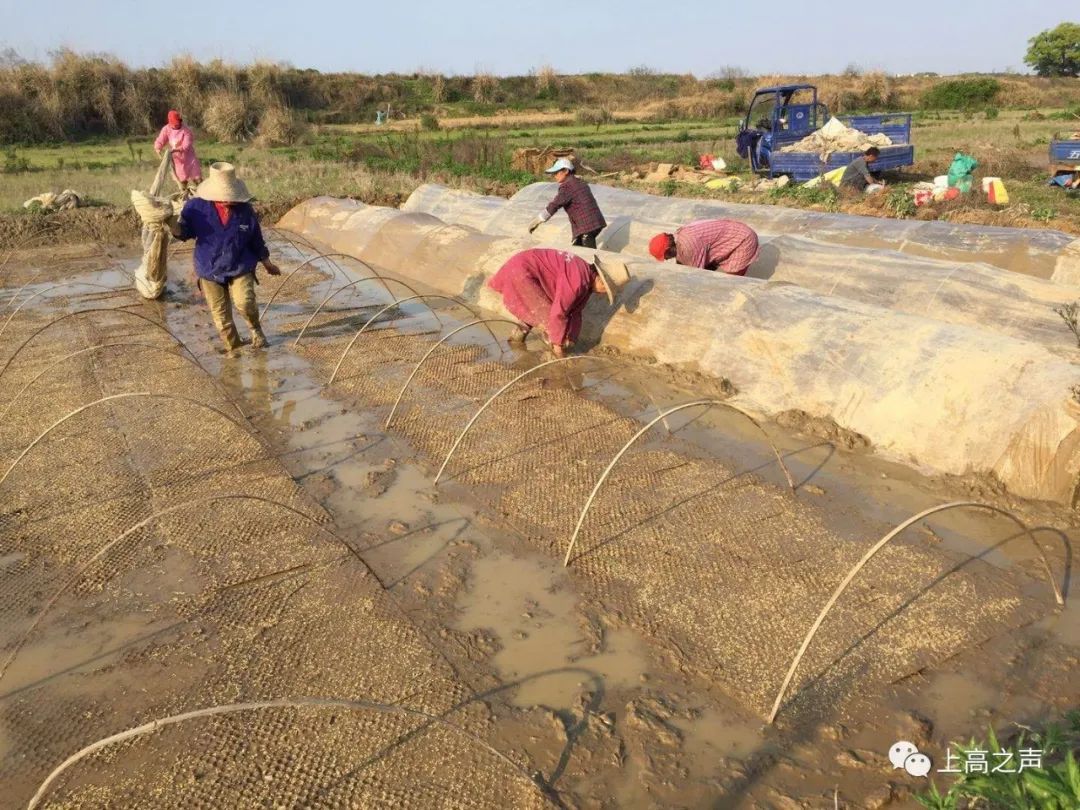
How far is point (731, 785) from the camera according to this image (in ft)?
7.27

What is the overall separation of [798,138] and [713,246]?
10612 millimetres

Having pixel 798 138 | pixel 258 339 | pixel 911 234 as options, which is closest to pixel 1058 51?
pixel 798 138

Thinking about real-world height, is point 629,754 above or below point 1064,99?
below

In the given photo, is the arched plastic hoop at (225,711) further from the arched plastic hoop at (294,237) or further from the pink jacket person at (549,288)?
the arched plastic hoop at (294,237)

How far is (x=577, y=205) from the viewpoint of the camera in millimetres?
7469

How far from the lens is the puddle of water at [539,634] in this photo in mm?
2643

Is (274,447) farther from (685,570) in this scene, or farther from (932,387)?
(932,387)

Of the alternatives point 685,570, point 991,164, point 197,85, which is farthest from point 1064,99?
point 685,570

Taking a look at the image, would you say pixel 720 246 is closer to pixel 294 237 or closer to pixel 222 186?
pixel 222 186

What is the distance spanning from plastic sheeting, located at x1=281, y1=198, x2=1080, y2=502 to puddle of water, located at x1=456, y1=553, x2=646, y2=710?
2.26m

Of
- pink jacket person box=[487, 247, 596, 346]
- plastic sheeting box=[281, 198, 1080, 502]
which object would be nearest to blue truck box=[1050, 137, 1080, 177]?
plastic sheeting box=[281, 198, 1080, 502]

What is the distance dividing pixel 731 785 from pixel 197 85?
28.3 metres

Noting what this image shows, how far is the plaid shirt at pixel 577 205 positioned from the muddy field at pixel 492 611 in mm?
2997

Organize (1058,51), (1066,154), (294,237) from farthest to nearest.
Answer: (1058,51) < (1066,154) < (294,237)
